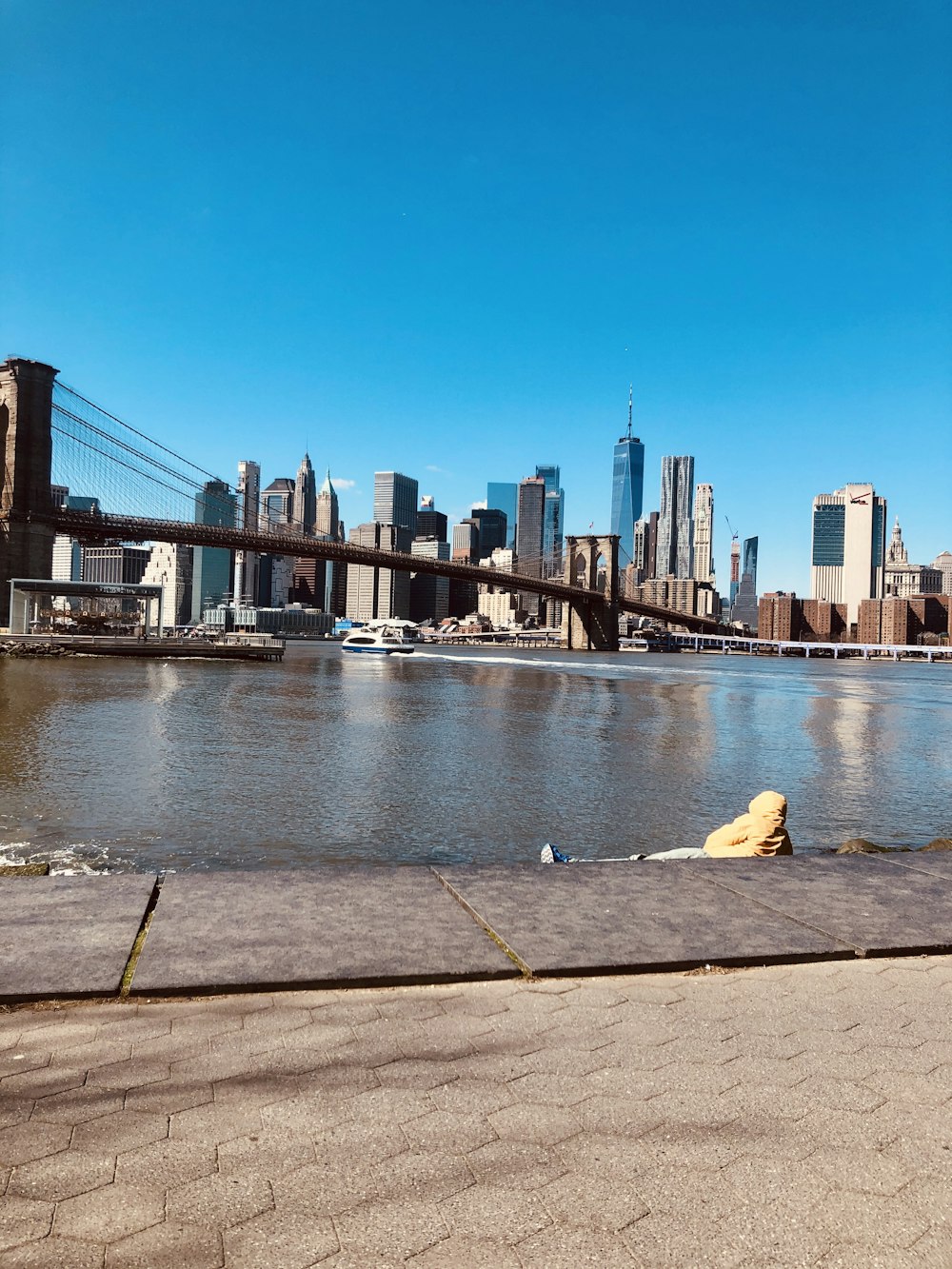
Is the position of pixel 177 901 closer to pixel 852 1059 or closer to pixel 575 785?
pixel 852 1059

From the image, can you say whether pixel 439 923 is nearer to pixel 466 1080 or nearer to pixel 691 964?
pixel 691 964

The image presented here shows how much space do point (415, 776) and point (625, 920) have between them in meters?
9.99

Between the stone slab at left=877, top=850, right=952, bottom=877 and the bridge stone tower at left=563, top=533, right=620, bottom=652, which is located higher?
the bridge stone tower at left=563, top=533, right=620, bottom=652

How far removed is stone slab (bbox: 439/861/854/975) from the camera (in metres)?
3.03

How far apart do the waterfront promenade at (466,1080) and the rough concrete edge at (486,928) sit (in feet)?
0.05

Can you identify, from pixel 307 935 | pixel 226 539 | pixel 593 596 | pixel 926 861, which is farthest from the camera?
pixel 593 596

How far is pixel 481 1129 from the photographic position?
1982 millimetres

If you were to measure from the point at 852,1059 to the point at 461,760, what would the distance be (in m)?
12.8

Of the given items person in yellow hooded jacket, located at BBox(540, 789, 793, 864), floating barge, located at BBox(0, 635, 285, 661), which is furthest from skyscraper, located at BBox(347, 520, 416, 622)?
person in yellow hooded jacket, located at BBox(540, 789, 793, 864)

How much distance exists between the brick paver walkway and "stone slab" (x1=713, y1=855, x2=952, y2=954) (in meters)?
0.57

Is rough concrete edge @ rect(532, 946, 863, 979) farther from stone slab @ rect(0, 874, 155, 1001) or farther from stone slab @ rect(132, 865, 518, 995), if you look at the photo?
stone slab @ rect(0, 874, 155, 1001)

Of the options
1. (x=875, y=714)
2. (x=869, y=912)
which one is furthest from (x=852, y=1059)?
(x=875, y=714)

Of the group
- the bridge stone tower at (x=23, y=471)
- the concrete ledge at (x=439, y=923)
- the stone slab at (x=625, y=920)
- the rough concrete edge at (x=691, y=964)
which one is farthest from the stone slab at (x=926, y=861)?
the bridge stone tower at (x=23, y=471)

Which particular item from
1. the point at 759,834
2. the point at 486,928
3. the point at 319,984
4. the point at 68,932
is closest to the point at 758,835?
the point at 759,834
